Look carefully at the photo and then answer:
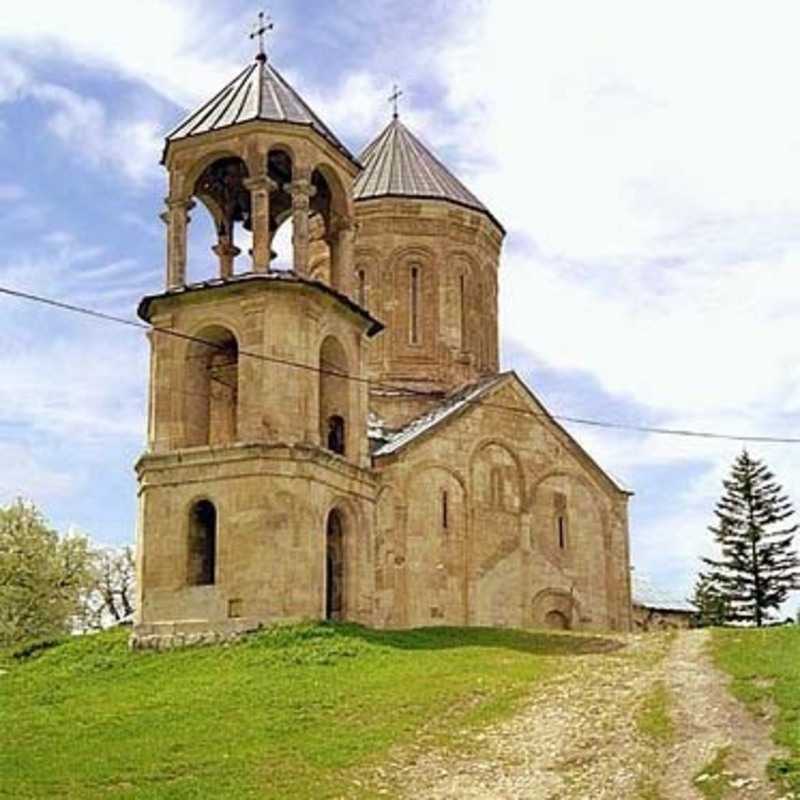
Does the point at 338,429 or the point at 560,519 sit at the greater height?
the point at 338,429

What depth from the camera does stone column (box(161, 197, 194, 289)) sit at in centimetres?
2995

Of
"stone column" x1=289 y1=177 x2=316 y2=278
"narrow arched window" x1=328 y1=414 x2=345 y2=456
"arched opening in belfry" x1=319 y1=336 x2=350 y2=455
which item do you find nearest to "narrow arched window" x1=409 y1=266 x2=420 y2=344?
"arched opening in belfry" x1=319 y1=336 x2=350 y2=455

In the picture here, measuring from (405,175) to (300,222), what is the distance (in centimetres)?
826

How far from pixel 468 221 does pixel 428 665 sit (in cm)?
1566

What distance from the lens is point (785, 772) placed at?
16391 mm

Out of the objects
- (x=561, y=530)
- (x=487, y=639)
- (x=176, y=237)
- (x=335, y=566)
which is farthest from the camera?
(x=561, y=530)

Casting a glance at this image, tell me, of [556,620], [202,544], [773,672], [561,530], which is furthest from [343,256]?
[773,672]

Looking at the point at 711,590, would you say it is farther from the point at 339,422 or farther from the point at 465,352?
the point at 339,422

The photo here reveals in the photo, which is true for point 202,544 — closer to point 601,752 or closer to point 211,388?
point 211,388

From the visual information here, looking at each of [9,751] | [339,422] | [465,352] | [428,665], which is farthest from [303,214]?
[9,751]

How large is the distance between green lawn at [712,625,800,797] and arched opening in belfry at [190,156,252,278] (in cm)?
1283

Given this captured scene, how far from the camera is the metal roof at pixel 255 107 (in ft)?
98.0

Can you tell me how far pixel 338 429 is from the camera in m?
30.5

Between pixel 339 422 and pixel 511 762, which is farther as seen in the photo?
pixel 339 422
